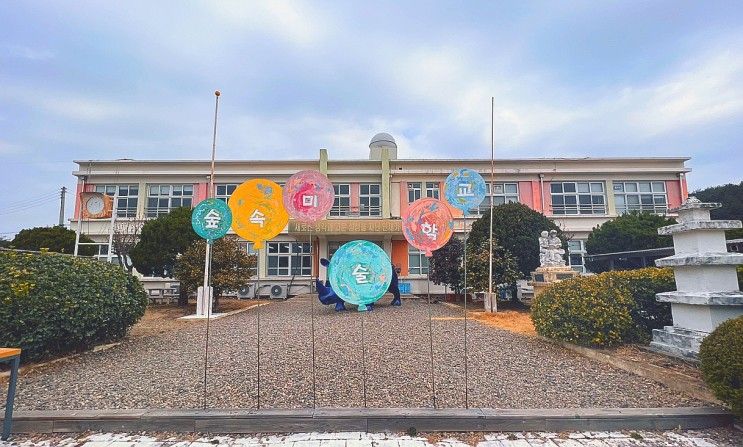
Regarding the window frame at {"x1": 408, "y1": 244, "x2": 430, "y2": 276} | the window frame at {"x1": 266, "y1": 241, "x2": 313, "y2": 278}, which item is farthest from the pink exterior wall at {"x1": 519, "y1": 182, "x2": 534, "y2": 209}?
the window frame at {"x1": 266, "y1": 241, "x2": 313, "y2": 278}

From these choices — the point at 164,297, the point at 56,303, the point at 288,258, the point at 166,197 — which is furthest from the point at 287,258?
the point at 56,303

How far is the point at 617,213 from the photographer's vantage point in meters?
19.7

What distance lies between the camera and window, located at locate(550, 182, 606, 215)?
65.5 ft

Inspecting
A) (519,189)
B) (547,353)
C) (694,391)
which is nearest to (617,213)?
(519,189)

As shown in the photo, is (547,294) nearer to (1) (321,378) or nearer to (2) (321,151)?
(1) (321,378)

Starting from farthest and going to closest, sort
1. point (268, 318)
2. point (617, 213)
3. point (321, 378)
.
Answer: point (617, 213)
point (268, 318)
point (321, 378)

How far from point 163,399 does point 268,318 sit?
6418 millimetres

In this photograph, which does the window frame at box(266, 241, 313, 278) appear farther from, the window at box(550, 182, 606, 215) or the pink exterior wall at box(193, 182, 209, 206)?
the window at box(550, 182, 606, 215)

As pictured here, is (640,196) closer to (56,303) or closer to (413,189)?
(413,189)

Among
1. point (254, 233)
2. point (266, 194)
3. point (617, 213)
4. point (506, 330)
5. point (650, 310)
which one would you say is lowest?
point (506, 330)

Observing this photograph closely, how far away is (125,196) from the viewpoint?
20.3 m

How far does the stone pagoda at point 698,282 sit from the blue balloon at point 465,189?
2921 millimetres

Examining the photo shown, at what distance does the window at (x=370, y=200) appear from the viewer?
2005cm

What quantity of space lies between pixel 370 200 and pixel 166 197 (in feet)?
37.7
